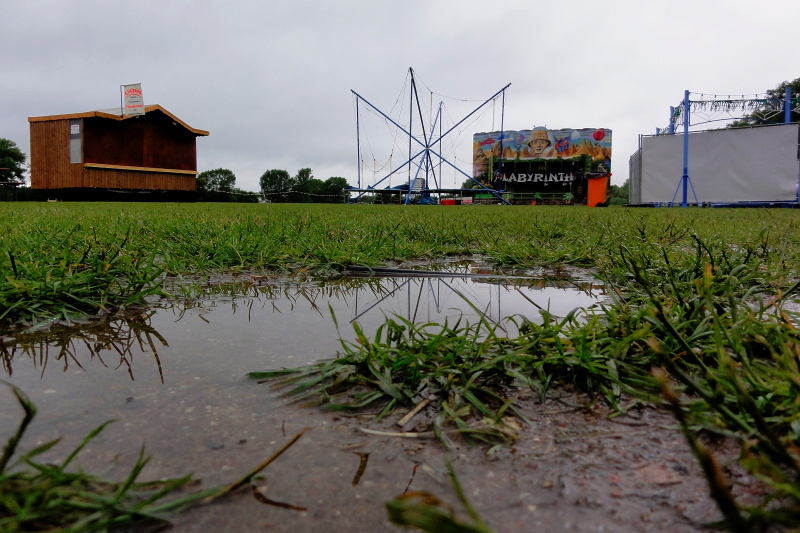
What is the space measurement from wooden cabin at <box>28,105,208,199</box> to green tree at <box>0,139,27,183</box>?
25144mm

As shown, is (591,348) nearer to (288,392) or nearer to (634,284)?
(288,392)

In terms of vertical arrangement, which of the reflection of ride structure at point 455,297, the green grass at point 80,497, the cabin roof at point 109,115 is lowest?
the green grass at point 80,497

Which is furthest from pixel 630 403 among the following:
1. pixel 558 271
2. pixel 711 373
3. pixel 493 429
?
pixel 558 271

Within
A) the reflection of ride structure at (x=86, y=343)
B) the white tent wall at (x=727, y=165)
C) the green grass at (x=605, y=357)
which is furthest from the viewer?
the white tent wall at (x=727, y=165)

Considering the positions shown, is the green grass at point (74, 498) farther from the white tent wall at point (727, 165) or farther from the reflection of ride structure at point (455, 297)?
the white tent wall at point (727, 165)

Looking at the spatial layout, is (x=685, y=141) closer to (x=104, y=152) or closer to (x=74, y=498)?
(x=74, y=498)

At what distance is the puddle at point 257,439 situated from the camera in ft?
2.16

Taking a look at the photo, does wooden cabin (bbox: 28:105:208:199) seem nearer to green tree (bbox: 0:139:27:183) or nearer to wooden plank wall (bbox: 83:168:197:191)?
wooden plank wall (bbox: 83:168:197:191)

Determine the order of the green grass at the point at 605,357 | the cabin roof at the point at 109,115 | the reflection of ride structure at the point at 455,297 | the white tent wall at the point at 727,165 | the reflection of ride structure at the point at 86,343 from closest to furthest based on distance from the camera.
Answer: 1. the green grass at the point at 605,357
2. the reflection of ride structure at the point at 86,343
3. the reflection of ride structure at the point at 455,297
4. the white tent wall at the point at 727,165
5. the cabin roof at the point at 109,115

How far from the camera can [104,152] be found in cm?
1895

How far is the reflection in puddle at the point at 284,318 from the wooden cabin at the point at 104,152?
19642 millimetres

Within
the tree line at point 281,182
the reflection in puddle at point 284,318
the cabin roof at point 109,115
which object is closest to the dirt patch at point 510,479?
the reflection in puddle at point 284,318

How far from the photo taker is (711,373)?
2.97ft

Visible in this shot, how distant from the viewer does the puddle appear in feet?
2.16
